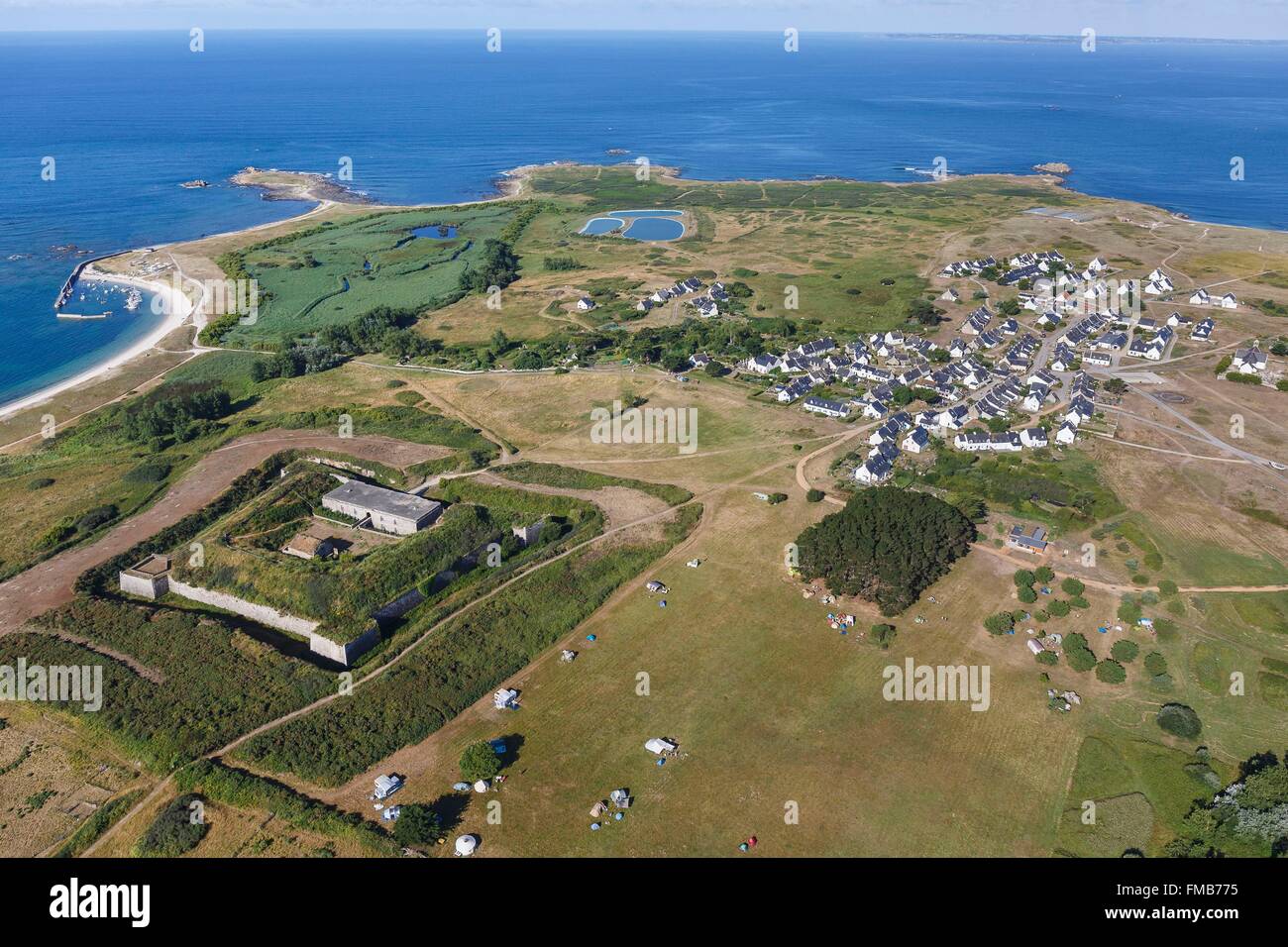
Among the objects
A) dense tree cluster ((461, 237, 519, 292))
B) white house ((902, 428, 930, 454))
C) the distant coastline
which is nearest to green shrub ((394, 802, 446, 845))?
white house ((902, 428, 930, 454))

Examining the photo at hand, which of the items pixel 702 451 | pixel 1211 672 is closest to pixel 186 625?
pixel 702 451

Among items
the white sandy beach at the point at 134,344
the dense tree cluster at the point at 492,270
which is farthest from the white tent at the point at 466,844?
the dense tree cluster at the point at 492,270

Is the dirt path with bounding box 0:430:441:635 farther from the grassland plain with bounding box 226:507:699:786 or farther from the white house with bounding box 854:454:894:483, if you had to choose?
the white house with bounding box 854:454:894:483

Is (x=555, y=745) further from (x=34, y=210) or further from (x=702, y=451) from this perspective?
(x=34, y=210)

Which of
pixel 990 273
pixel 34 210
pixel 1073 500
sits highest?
pixel 34 210

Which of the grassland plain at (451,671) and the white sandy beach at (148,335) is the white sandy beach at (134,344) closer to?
the white sandy beach at (148,335)

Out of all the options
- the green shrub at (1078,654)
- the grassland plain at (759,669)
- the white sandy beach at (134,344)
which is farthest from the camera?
the white sandy beach at (134,344)

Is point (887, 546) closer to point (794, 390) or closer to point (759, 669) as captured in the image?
point (759, 669)
